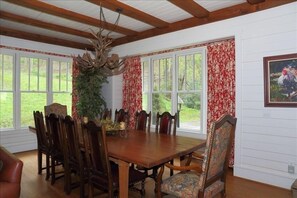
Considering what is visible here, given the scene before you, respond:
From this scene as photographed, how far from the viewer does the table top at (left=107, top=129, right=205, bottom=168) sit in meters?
2.02

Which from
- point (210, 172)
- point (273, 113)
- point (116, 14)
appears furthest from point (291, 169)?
point (116, 14)

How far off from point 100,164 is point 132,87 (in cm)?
365

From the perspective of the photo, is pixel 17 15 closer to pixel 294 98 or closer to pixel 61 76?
pixel 61 76

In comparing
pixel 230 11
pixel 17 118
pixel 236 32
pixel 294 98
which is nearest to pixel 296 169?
pixel 294 98

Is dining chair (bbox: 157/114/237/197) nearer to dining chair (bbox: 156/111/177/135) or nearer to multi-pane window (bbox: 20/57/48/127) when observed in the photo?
dining chair (bbox: 156/111/177/135)

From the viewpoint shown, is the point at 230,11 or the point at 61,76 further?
the point at 61,76

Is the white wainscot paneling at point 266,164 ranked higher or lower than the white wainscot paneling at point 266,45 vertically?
lower

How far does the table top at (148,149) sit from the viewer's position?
202 centimetres

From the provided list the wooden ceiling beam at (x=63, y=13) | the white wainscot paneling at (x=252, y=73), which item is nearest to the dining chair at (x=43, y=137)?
the wooden ceiling beam at (x=63, y=13)

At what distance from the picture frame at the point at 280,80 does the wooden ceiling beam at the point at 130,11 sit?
2.06 metres

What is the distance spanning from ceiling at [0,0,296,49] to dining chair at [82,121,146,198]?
2.06 meters

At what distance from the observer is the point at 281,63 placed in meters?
3.15

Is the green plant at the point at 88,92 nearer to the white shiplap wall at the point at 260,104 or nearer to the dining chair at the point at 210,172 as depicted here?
the white shiplap wall at the point at 260,104

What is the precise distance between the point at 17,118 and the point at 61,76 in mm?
1508
